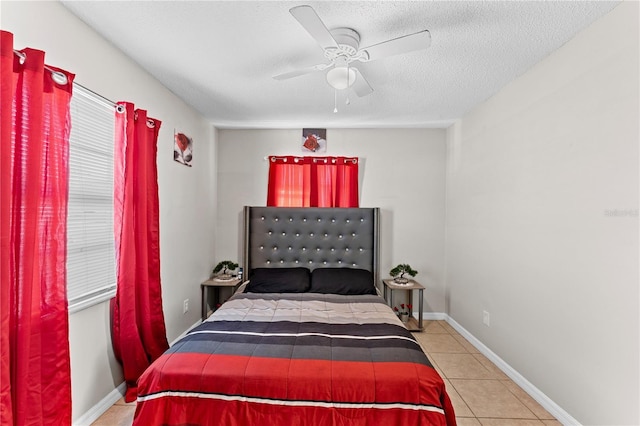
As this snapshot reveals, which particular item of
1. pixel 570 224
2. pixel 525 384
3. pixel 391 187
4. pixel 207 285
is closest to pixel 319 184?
pixel 391 187

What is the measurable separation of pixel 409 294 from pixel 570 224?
2201 mm

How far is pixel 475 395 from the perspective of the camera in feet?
7.97

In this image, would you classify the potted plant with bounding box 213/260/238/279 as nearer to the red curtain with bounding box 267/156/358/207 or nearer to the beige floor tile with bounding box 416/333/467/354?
the red curtain with bounding box 267/156/358/207

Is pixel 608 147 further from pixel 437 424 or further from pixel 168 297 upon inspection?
pixel 168 297

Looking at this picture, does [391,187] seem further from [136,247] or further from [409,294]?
[136,247]

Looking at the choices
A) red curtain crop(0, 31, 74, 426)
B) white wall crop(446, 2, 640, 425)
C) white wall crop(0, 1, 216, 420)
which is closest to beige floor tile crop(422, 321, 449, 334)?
white wall crop(446, 2, 640, 425)

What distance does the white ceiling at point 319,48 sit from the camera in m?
1.80

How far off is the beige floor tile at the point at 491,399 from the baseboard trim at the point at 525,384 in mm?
131

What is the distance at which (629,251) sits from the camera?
170cm

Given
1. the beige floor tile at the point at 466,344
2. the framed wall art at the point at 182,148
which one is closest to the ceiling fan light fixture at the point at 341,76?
the framed wall art at the point at 182,148

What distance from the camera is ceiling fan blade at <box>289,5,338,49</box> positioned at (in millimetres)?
1472

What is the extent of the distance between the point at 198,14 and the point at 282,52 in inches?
23.5

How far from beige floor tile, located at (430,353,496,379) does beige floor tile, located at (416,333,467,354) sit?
0.11m

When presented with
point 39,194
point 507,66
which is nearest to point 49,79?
point 39,194
